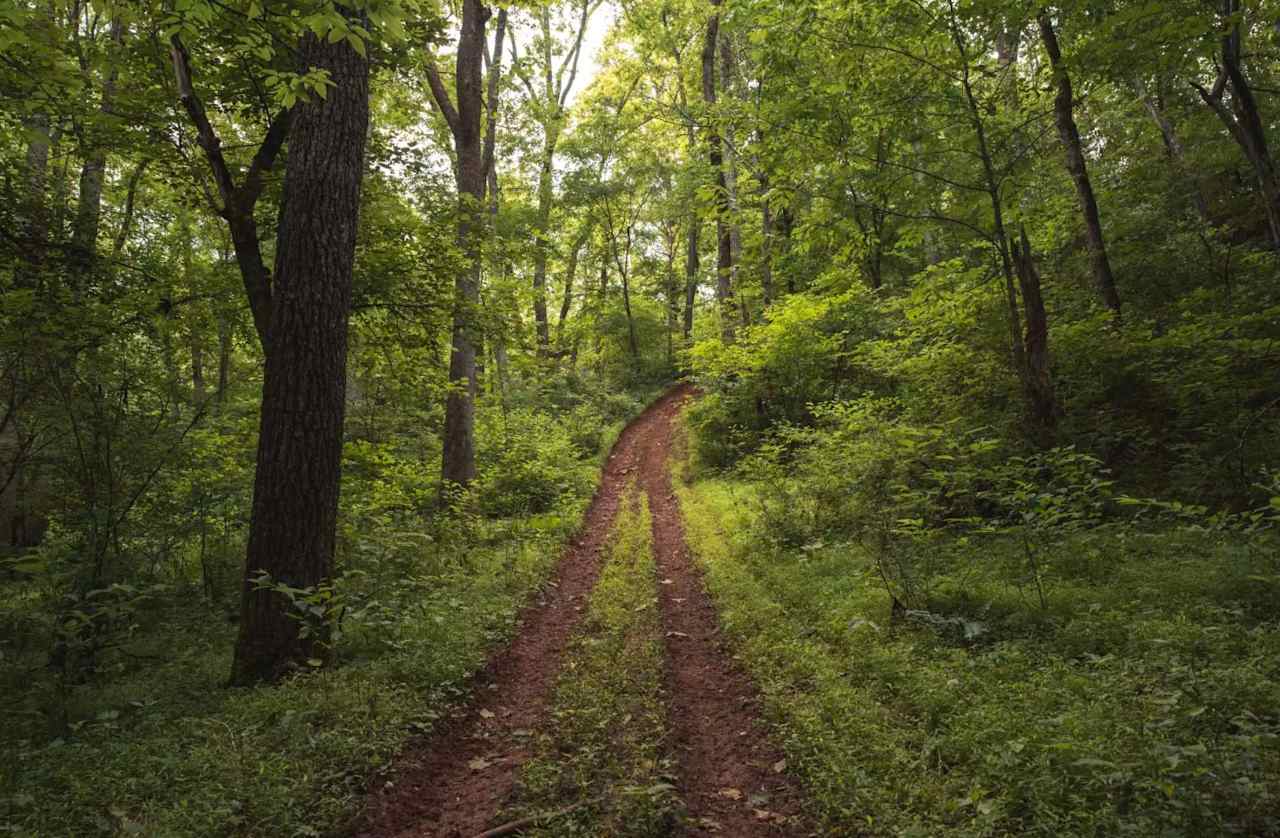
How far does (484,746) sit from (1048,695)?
4081 millimetres

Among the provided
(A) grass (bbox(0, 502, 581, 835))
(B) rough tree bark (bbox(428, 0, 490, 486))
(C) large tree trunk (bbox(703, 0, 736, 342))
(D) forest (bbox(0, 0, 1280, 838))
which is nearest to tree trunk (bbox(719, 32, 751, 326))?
(C) large tree trunk (bbox(703, 0, 736, 342))

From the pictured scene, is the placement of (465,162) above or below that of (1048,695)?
above

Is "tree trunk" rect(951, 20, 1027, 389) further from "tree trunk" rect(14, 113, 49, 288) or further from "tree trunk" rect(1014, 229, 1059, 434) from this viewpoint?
"tree trunk" rect(14, 113, 49, 288)

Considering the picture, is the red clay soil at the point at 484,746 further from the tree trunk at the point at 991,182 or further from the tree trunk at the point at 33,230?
the tree trunk at the point at 991,182

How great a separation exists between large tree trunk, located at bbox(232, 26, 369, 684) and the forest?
0.12ft

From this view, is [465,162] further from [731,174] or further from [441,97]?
[731,174]

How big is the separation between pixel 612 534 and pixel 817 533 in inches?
161

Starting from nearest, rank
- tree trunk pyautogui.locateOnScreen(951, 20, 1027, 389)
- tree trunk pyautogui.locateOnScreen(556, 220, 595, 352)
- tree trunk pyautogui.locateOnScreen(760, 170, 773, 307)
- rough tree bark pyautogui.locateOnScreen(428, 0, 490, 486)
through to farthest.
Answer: tree trunk pyautogui.locateOnScreen(951, 20, 1027, 389), rough tree bark pyautogui.locateOnScreen(428, 0, 490, 486), tree trunk pyautogui.locateOnScreen(760, 170, 773, 307), tree trunk pyautogui.locateOnScreen(556, 220, 595, 352)

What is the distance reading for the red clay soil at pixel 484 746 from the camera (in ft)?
12.5

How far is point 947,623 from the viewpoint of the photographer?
5586 millimetres

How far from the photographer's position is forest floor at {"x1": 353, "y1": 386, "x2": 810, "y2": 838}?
3.76 meters

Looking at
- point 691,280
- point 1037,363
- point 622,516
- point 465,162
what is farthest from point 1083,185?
point 691,280

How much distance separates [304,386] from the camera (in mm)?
5480

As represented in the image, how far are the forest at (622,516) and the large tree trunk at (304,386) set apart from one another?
0.04 m
